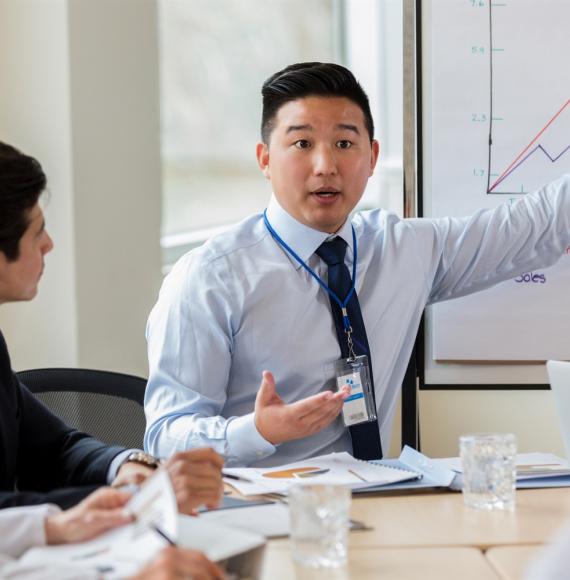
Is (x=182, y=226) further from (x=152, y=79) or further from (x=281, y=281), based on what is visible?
(x=281, y=281)

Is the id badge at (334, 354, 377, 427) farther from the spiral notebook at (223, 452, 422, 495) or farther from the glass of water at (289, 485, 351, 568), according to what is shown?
the glass of water at (289, 485, 351, 568)

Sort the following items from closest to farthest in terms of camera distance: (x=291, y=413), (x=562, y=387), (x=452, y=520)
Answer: (x=452, y=520) → (x=562, y=387) → (x=291, y=413)

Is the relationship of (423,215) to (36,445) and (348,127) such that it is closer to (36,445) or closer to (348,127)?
(348,127)

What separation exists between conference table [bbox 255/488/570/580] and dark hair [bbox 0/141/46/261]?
25.8 inches

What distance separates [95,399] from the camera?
2.06 m

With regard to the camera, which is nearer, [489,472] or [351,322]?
[489,472]

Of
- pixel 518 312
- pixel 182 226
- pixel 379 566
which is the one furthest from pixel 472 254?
pixel 182 226

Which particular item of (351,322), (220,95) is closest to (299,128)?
(351,322)

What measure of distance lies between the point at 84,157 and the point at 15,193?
1309mm

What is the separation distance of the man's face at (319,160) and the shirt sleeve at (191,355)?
25cm

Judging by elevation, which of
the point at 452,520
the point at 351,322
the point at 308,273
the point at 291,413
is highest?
the point at 308,273

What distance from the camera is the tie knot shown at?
7.35 feet

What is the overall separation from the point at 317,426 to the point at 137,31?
5.43ft

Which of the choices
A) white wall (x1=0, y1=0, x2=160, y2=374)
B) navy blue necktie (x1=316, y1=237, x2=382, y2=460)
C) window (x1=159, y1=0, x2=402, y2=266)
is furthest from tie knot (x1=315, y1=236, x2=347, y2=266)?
window (x1=159, y1=0, x2=402, y2=266)
